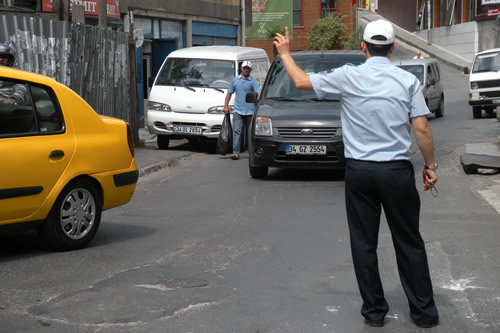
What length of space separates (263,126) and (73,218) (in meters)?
5.51

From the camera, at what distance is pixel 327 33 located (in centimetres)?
5753

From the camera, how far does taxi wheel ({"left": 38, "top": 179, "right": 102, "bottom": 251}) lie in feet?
24.5

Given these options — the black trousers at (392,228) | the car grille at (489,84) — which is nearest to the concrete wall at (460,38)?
the car grille at (489,84)

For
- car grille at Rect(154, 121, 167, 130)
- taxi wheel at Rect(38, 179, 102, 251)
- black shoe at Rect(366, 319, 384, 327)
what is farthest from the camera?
car grille at Rect(154, 121, 167, 130)

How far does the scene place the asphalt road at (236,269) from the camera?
17.7 feet

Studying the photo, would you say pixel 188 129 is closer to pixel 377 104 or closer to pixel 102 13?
pixel 102 13

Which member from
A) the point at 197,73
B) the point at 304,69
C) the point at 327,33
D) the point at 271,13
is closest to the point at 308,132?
the point at 304,69

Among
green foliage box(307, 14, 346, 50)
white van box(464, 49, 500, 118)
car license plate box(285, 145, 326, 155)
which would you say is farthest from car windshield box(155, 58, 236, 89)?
green foliage box(307, 14, 346, 50)

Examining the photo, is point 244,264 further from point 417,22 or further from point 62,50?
point 417,22

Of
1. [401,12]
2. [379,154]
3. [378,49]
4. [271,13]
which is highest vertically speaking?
[401,12]

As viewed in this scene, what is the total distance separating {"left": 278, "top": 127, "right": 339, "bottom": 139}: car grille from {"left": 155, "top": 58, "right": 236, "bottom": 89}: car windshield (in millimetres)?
5335

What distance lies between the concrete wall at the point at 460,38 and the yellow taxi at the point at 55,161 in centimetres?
4988

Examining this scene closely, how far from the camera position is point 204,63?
18281 millimetres

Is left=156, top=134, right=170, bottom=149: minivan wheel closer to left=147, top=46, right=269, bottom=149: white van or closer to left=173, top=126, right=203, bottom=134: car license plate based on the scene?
left=147, top=46, right=269, bottom=149: white van
